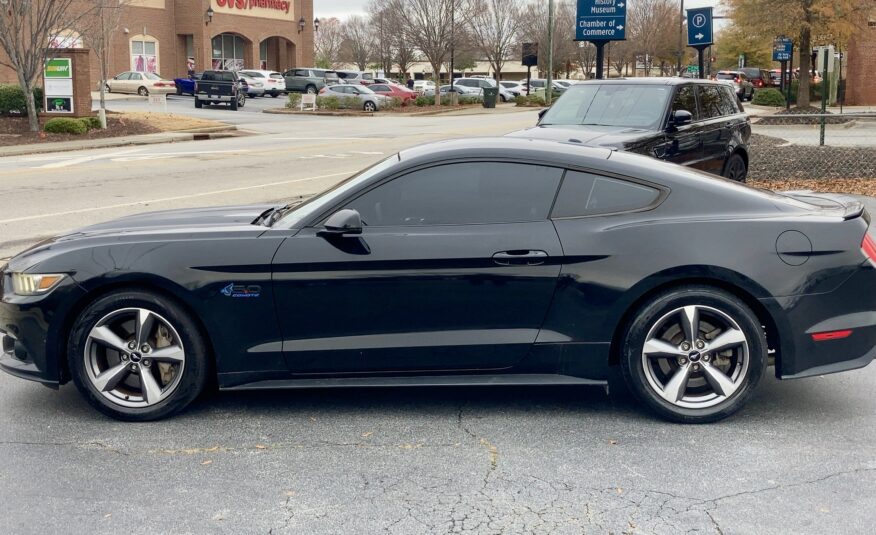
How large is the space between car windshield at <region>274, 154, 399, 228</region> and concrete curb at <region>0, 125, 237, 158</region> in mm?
20034

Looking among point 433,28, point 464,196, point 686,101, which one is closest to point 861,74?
point 433,28

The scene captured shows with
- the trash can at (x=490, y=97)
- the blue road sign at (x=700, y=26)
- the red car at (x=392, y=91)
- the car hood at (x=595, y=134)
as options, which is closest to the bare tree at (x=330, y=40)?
the red car at (x=392, y=91)

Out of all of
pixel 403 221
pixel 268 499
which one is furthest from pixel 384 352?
pixel 268 499

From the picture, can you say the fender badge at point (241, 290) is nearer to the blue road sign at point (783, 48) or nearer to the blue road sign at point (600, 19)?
the blue road sign at point (600, 19)

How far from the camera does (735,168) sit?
12.8 metres

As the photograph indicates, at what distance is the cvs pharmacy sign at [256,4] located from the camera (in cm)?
6331

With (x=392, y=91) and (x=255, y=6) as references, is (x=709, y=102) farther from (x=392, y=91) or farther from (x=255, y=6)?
(x=255, y=6)

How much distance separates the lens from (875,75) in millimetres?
46844

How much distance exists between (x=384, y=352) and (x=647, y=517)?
164 cm

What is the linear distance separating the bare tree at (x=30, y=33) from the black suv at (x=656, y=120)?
18277 millimetres

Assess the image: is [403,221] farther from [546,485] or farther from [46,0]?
[46,0]

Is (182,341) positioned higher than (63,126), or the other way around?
(63,126)

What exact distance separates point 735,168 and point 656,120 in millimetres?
2311

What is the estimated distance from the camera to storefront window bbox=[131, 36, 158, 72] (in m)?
60.0
